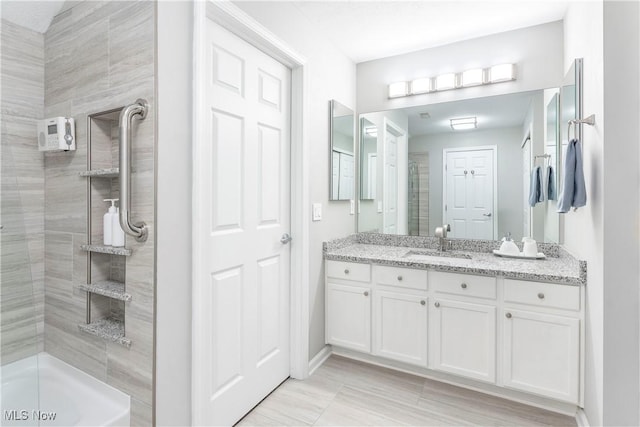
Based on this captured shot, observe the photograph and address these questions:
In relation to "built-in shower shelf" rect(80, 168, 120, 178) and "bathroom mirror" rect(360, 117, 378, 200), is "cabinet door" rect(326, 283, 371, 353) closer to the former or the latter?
"bathroom mirror" rect(360, 117, 378, 200)

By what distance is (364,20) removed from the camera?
2391 mm

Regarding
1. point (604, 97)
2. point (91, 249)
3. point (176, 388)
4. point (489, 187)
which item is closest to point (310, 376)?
point (176, 388)

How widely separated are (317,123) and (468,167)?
1266mm

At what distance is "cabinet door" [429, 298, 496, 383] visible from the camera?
82.1 inches

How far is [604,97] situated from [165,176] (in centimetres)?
197

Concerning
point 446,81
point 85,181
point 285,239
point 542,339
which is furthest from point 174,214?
point 446,81

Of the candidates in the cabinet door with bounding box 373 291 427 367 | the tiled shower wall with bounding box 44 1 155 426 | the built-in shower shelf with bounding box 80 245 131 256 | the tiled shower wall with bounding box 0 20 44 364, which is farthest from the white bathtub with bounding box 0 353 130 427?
the cabinet door with bounding box 373 291 427 367

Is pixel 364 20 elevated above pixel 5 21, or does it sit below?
above

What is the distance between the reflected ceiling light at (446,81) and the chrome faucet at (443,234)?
1.13 meters

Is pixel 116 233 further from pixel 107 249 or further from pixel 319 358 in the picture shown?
pixel 319 358

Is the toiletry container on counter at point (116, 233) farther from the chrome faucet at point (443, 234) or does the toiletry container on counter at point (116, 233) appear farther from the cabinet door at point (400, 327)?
the chrome faucet at point (443, 234)

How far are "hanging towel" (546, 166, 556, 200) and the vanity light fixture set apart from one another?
0.77 m

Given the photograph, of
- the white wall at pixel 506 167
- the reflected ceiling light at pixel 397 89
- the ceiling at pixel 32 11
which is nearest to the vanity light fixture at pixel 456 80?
the reflected ceiling light at pixel 397 89

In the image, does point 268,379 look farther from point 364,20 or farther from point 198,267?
point 364,20
